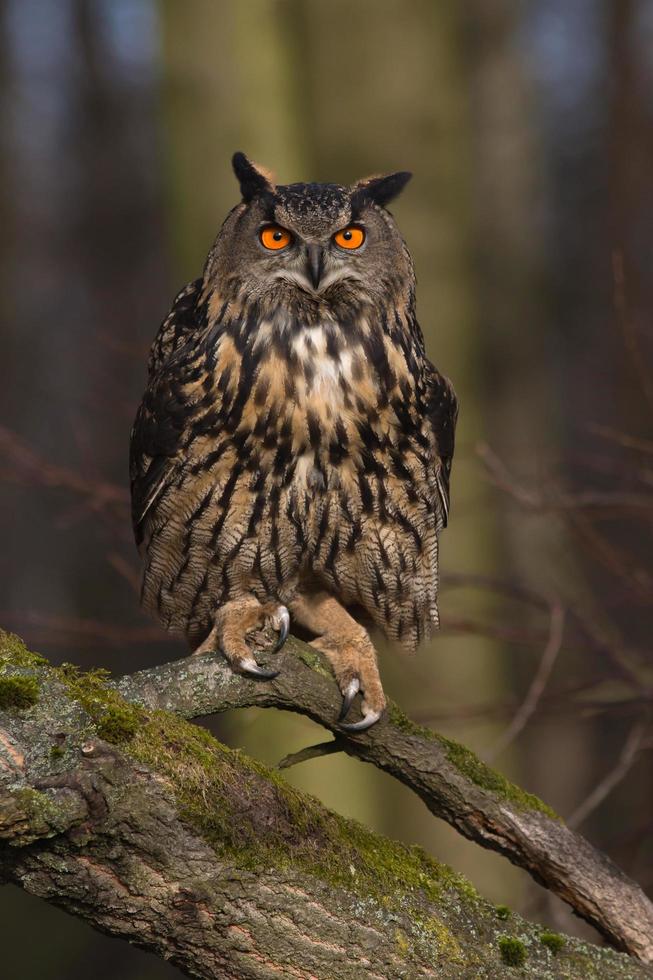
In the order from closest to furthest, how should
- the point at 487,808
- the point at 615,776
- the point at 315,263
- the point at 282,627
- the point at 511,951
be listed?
the point at 511,951 < the point at 487,808 < the point at 282,627 < the point at 315,263 < the point at 615,776

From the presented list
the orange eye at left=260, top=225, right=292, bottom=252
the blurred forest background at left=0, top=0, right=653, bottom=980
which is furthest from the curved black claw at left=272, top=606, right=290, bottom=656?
the blurred forest background at left=0, top=0, right=653, bottom=980

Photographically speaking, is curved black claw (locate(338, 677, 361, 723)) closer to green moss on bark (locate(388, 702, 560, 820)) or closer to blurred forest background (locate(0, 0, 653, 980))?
green moss on bark (locate(388, 702, 560, 820))

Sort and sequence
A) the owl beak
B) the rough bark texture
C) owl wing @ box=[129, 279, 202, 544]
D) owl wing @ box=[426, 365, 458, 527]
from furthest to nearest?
1. owl wing @ box=[426, 365, 458, 527]
2. owl wing @ box=[129, 279, 202, 544]
3. the owl beak
4. the rough bark texture

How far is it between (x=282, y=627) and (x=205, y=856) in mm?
695

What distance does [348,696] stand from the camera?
2277mm

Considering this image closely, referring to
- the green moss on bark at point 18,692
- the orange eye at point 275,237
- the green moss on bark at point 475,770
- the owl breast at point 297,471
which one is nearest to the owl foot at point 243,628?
the owl breast at point 297,471

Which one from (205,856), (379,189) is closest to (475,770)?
(205,856)

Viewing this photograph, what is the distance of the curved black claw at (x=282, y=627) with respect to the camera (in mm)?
2265

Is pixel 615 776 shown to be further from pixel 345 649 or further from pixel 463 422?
pixel 463 422

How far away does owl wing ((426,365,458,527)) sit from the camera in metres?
2.71

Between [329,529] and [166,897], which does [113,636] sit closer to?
[329,529]

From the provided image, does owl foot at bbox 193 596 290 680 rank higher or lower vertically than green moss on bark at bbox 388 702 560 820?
higher

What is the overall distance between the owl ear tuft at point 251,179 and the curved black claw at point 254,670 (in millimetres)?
1080

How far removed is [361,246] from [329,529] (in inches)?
24.7
